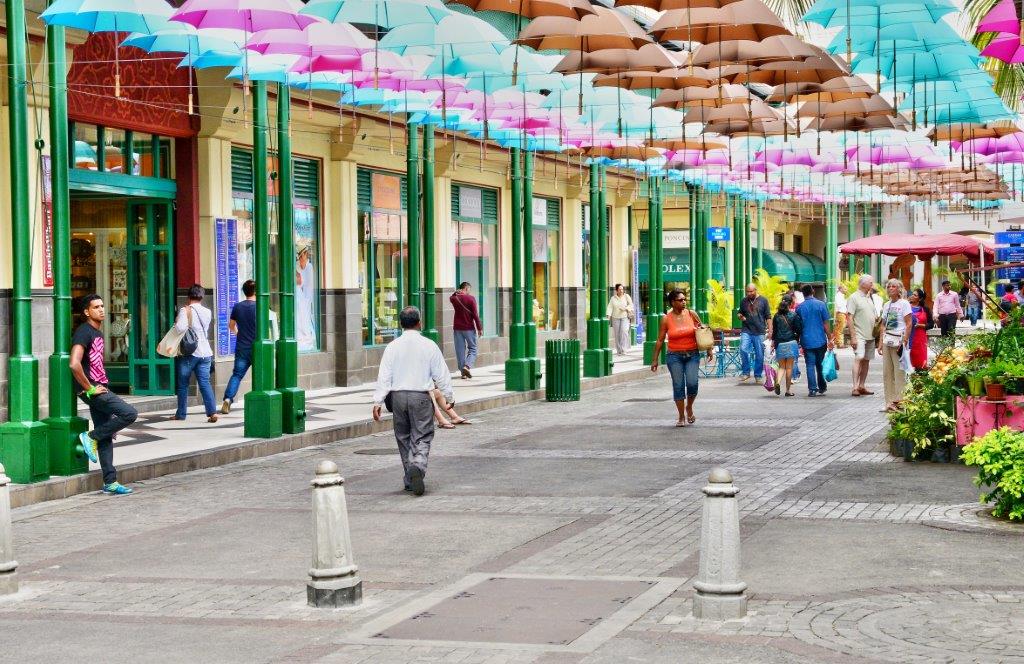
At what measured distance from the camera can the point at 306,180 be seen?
25734mm

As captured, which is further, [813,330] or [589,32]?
[813,330]

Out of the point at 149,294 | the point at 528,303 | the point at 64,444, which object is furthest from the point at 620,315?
the point at 64,444

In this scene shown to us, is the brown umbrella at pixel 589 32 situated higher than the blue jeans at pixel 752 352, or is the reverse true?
the brown umbrella at pixel 589 32

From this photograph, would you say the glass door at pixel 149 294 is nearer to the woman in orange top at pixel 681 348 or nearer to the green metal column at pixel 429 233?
the green metal column at pixel 429 233

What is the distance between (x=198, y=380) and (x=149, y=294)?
3.27 meters

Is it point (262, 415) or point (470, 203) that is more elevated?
point (470, 203)

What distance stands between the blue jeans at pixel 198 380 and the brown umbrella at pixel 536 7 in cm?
596

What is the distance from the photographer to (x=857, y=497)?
12469mm

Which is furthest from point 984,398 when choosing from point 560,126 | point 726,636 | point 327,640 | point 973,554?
point 560,126

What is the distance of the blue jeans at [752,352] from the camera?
90.0ft

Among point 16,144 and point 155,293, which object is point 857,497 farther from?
point 155,293

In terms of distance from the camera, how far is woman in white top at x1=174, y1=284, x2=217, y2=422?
19109 millimetres

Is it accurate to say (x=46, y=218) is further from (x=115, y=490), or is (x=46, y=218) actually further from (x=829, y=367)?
(x=829, y=367)

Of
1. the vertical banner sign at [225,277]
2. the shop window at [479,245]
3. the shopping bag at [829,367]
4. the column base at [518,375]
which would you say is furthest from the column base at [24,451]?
the shop window at [479,245]
